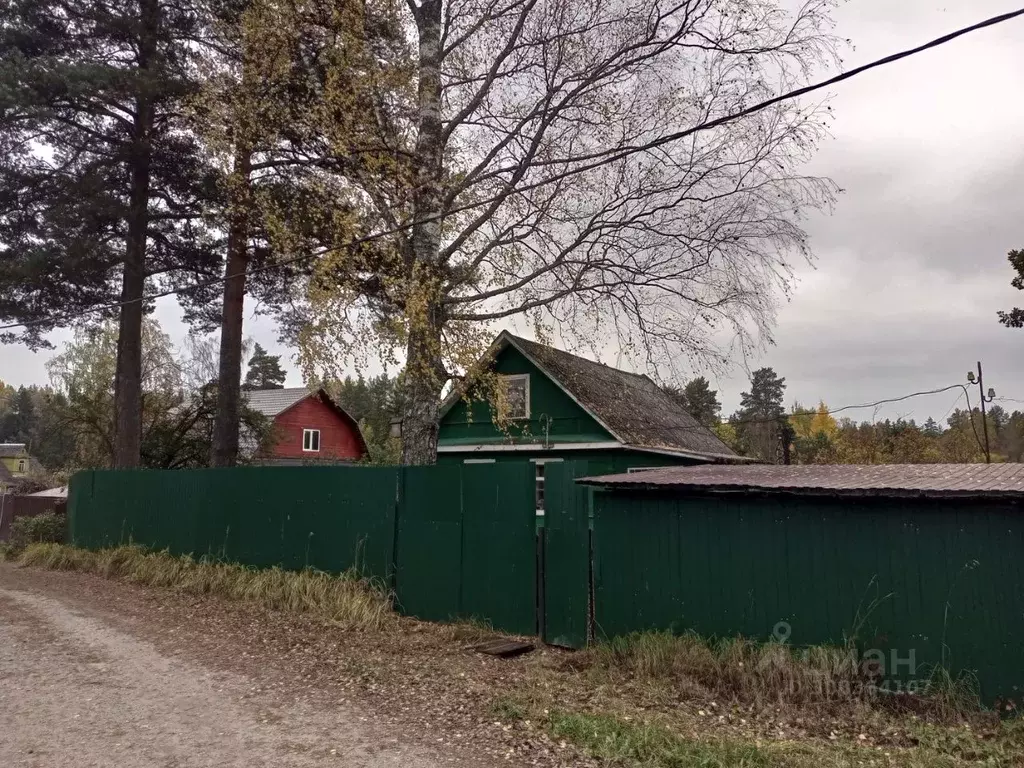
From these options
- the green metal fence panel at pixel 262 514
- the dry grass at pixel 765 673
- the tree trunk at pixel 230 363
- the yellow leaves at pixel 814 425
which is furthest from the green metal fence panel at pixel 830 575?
the yellow leaves at pixel 814 425

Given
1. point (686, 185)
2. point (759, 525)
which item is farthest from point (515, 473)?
point (686, 185)

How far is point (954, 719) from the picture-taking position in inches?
235

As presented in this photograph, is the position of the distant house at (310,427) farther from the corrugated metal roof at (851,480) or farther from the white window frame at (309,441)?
the corrugated metal roof at (851,480)

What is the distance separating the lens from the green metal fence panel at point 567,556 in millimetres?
8305

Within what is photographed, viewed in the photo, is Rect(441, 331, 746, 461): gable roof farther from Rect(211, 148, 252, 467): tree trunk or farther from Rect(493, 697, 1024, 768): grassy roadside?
Rect(493, 697, 1024, 768): grassy roadside

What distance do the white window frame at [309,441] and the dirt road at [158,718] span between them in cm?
3258

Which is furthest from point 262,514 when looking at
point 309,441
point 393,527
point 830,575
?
point 309,441

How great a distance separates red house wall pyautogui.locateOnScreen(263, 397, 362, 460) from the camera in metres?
38.8

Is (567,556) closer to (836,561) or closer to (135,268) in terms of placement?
(836,561)

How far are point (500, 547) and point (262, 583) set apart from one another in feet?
12.8

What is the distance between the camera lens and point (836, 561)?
272 inches

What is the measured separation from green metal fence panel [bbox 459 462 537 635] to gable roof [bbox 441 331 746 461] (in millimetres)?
7172

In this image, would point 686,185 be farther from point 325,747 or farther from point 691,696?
point 325,747

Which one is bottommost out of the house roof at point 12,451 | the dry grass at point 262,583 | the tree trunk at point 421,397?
the dry grass at point 262,583
